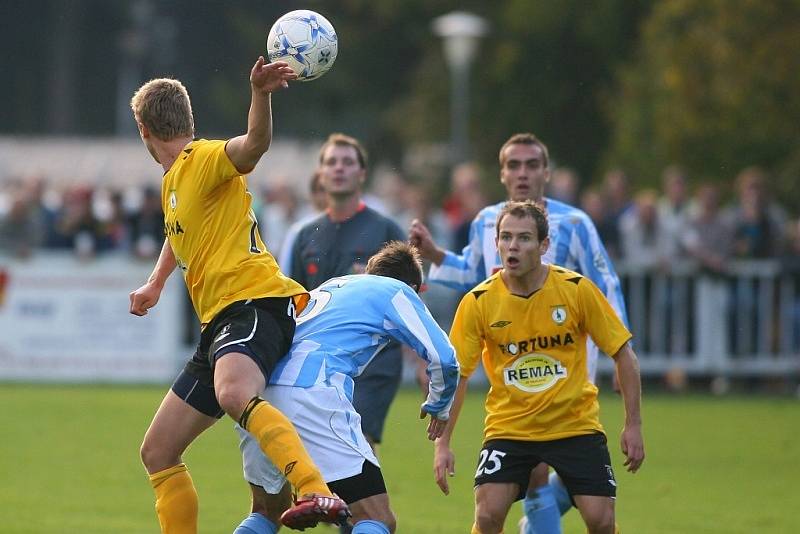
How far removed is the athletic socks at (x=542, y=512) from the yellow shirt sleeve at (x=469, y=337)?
95 cm

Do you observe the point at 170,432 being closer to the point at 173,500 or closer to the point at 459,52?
the point at 173,500

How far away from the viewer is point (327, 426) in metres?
6.42

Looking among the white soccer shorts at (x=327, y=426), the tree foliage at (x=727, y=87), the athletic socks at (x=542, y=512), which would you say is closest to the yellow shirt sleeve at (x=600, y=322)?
the athletic socks at (x=542, y=512)

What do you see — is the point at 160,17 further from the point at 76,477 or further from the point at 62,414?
the point at 76,477

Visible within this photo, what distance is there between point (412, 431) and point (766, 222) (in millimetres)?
5333

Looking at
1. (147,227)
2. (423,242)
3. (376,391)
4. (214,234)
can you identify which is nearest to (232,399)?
(214,234)

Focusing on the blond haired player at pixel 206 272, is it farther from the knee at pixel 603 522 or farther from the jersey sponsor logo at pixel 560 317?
the knee at pixel 603 522

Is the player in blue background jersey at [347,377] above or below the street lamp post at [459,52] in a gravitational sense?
below

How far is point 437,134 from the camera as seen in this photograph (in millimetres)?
29953

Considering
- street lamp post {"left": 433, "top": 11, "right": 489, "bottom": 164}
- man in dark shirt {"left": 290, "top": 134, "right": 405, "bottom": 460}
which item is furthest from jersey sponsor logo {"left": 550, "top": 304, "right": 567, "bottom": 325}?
street lamp post {"left": 433, "top": 11, "right": 489, "bottom": 164}

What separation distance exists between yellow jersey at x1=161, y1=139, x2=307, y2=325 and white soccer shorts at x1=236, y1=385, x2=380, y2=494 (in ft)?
1.58

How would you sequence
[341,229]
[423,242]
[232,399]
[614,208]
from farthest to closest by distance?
[614,208] < [341,229] < [423,242] < [232,399]

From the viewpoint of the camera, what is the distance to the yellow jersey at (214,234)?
6.68 metres

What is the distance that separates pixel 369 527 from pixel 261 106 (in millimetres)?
1769
